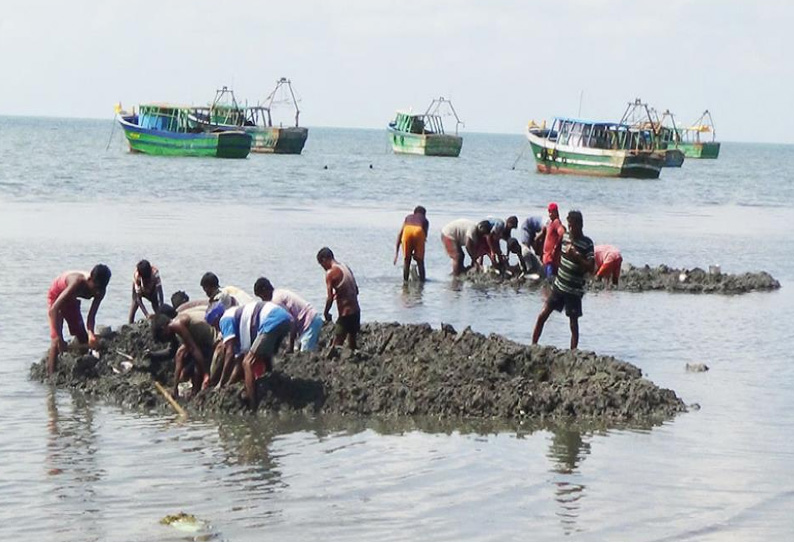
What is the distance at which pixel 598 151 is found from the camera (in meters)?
61.7

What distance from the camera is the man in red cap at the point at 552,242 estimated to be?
63.6 feet

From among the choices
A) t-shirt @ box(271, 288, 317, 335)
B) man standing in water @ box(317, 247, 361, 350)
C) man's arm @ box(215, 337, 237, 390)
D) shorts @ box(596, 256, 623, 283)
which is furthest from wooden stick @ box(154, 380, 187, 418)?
shorts @ box(596, 256, 623, 283)

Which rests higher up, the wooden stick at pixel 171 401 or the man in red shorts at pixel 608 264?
the man in red shorts at pixel 608 264

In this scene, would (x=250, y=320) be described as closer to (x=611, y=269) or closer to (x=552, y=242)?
(x=552, y=242)

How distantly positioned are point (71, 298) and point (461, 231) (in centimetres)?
969

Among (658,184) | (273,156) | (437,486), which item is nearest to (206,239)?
(437,486)

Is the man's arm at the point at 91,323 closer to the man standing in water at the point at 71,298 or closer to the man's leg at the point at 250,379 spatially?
the man standing in water at the point at 71,298

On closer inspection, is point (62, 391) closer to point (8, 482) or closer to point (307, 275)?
point (8, 482)

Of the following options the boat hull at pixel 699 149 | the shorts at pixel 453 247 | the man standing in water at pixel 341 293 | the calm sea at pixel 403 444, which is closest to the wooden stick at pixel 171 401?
the calm sea at pixel 403 444

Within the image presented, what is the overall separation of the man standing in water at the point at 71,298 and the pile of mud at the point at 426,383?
25 cm

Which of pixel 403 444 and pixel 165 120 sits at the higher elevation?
pixel 165 120

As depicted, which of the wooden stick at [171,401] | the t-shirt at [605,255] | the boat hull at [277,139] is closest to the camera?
the wooden stick at [171,401]

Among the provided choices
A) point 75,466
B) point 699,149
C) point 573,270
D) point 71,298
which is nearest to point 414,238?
point 573,270

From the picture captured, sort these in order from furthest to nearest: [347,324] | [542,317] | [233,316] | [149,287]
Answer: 1. [542,317]
2. [149,287]
3. [347,324]
4. [233,316]
